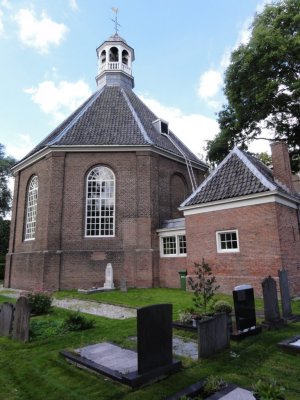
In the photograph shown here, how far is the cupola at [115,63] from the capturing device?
2698 centimetres

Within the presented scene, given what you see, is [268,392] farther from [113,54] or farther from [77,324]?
[113,54]

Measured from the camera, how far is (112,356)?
19.3 ft

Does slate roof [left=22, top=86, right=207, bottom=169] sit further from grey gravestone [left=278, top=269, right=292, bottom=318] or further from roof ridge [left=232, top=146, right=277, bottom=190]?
grey gravestone [left=278, top=269, right=292, bottom=318]

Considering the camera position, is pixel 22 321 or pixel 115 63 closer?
pixel 22 321

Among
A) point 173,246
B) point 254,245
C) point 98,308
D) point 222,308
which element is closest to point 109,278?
point 173,246

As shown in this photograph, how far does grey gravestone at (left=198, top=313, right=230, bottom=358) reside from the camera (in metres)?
5.81

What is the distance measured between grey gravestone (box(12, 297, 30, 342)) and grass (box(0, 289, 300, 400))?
215 mm

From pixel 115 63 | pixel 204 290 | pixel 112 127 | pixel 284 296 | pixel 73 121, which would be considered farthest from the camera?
pixel 115 63

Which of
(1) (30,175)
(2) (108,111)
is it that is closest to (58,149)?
(1) (30,175)

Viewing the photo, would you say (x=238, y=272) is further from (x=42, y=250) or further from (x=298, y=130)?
(x=298, y=130)

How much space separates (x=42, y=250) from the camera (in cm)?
1845

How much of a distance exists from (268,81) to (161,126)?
27.5 ft

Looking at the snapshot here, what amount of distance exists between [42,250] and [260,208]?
13066 mm

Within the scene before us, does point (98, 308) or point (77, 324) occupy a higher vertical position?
point (77, 324)
